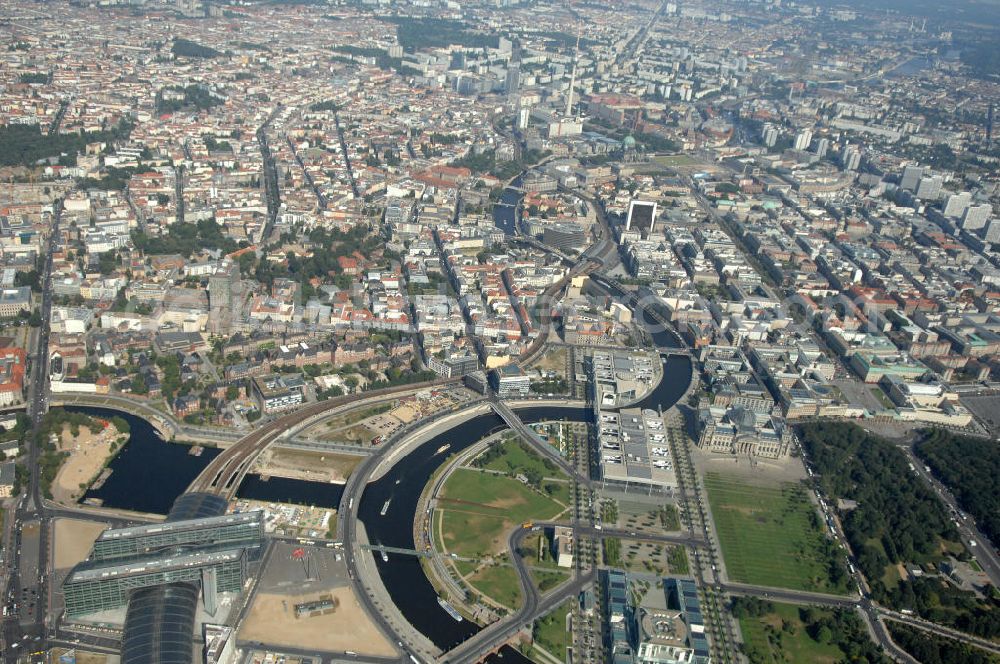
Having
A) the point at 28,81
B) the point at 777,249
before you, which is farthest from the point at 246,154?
the point at 777,249

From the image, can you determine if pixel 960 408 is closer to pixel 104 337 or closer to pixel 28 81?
pixel 104 337

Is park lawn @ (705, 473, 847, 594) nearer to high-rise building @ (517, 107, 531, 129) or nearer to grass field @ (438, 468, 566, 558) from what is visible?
grass field @ (438, 468, 566, 558)

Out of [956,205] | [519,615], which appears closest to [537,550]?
[519,615]

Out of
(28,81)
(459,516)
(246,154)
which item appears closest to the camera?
(459,516)

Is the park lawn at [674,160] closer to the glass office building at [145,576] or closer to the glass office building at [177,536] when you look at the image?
the glass office building at [177,536]

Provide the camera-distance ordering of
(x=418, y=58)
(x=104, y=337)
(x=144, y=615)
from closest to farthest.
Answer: (x=144, y=615)
(x=104, y=337)
(x=418, y=58)
